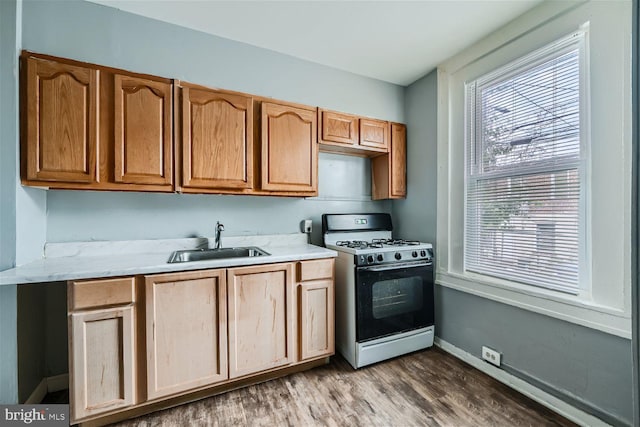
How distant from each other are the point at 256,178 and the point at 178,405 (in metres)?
1.62

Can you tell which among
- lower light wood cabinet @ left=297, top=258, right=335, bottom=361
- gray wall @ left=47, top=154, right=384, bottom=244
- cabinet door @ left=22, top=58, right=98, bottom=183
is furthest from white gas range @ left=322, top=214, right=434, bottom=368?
cabinet door @ left=22, top=58, right=98, bottom=183

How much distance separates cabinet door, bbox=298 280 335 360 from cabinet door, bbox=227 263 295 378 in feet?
0.30

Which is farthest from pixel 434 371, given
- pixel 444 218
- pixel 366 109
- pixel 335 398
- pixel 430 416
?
pixel 366 109

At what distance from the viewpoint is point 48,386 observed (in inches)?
67.5

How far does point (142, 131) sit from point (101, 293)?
102 centimetres

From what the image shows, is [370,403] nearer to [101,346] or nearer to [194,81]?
[101,346]

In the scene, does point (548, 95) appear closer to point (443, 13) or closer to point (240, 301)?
point (443, 13)

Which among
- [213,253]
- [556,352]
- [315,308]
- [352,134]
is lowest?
[556,352]

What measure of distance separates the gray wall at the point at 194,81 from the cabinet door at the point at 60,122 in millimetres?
325

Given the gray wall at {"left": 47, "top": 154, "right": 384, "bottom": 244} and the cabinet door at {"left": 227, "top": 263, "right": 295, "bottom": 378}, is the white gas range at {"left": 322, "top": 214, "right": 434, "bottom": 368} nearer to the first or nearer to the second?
the gray wall at {"left": 47, "top": 154, "right": 384, "bottom": 244}

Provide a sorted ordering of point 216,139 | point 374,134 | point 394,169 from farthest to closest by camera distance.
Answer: point 394,169 → point 374,134 → point 216,139

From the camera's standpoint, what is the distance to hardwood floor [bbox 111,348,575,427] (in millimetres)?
1521

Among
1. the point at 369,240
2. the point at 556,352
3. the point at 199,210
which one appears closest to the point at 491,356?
the point at 556,352

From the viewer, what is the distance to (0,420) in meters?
1.25
